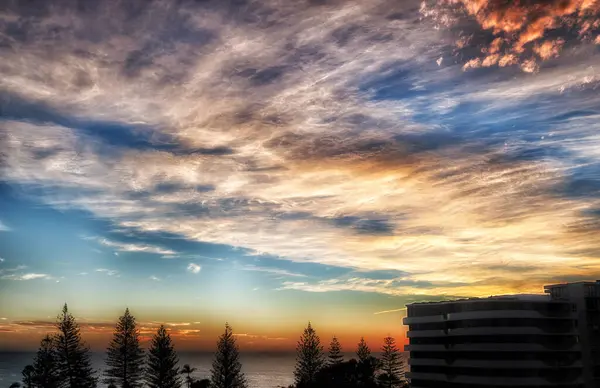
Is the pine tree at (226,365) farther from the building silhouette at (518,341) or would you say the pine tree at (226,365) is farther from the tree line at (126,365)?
the building silhouette at (518,341)

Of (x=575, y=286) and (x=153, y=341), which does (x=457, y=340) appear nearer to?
(x=575, y=286)

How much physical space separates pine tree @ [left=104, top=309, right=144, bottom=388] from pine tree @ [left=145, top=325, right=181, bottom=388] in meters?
1.81

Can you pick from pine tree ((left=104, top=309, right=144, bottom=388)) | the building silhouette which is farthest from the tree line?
the building silhouette

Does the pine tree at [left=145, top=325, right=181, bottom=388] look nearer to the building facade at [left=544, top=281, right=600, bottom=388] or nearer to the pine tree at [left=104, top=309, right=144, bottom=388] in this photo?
the pine tree at [left=104, top=309, right=144, bottom=388]

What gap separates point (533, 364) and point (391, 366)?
36.7 metres

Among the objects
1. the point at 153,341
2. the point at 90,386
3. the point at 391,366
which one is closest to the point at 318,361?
the point at 391,366

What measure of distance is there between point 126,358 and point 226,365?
1423 centimetres

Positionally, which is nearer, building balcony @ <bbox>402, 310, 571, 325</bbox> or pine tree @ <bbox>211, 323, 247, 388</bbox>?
building balcony @ <bbox>402, 310, 571, 325</bbox>

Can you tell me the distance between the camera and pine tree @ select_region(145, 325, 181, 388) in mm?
75500

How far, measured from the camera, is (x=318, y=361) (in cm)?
9375

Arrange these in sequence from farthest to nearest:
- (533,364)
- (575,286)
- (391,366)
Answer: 1. (391,366)
2. (575,286)
3. (533,364)

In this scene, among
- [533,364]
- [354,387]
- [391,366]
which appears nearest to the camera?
[533,364]

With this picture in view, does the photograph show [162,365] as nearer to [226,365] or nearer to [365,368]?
[226,365]

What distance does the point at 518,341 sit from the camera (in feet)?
215
